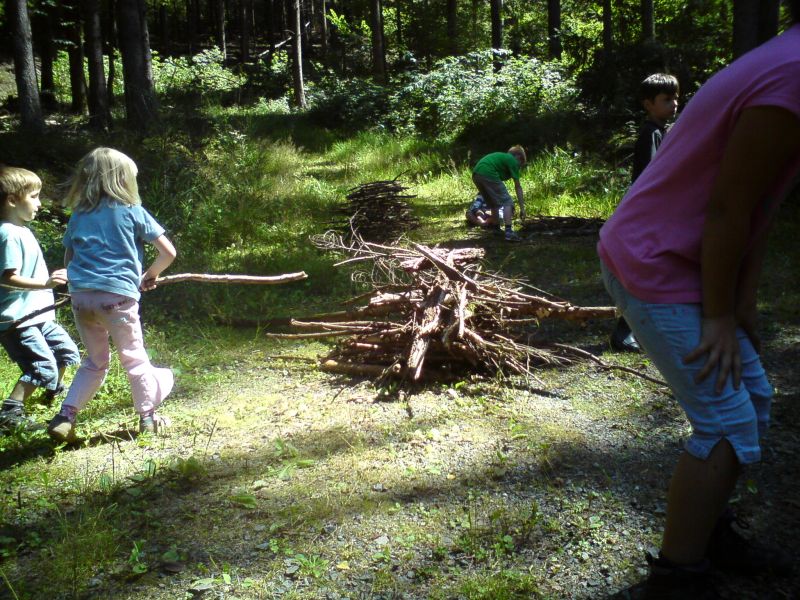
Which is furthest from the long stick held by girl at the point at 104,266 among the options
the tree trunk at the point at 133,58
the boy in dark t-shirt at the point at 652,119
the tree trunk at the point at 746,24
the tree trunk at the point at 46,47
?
the tree trunk at the point at 46,47

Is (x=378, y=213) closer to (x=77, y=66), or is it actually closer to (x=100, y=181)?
(x=100, y=181)

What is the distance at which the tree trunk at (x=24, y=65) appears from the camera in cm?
1278

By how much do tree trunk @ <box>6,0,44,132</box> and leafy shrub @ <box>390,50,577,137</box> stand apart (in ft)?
27.8

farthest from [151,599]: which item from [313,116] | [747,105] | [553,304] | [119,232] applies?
[313,116]

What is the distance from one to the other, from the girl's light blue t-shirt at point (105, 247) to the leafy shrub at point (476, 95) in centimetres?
1228

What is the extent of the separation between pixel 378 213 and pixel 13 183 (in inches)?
242

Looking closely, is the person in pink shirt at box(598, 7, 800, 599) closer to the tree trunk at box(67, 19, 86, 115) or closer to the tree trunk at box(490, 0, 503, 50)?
the tree trunk at box(490, 0, 503, 50)

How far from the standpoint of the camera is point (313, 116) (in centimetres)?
1967

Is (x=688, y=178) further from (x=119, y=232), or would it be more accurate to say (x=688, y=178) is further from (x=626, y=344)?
(x=626, y=344)

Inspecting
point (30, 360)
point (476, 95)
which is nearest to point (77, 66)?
point (476, 95)

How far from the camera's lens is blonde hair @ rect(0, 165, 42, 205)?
3.84 meters

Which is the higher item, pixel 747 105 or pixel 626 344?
pixel 747 105

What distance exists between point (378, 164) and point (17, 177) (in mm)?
10795

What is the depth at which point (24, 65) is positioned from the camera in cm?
1308
